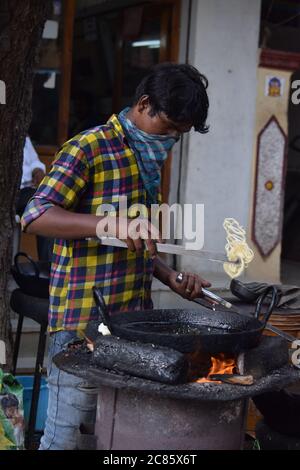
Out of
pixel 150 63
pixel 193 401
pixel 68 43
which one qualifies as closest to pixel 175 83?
pixel 193 401

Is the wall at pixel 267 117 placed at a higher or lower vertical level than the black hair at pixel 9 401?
higher

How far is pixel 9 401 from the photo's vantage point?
12.0ft

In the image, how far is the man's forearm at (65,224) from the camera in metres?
3.22

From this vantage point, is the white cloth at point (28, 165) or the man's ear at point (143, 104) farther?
the white cloth at point (28, 165)

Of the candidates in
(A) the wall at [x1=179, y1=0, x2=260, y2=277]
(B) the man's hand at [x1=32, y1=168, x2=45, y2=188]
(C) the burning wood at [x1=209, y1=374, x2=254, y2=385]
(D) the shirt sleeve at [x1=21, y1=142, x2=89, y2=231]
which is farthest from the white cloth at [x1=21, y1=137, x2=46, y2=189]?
(C) the burning wood at [x1=209, y1=374, x2=254, y2=385]

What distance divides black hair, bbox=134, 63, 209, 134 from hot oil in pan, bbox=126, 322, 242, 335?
86 centimetres

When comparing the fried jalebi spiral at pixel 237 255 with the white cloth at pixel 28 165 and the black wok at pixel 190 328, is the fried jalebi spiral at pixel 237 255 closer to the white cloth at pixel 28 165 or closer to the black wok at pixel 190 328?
the black wok at pixel 190 328

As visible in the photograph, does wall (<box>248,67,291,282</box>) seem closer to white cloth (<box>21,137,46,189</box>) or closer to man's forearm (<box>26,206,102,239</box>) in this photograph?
white cloth (<box>21,137,46,189</box>)

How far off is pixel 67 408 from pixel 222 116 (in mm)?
5191

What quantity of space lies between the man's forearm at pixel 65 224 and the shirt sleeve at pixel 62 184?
33 millimetres

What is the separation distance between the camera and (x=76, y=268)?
135 inches

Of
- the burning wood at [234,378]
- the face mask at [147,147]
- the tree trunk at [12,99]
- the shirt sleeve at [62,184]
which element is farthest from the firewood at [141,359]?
the tree trunk at [12,99]

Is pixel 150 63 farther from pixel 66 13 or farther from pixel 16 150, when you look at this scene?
pixel 16 150

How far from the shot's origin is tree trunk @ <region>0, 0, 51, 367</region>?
438 centimetres
